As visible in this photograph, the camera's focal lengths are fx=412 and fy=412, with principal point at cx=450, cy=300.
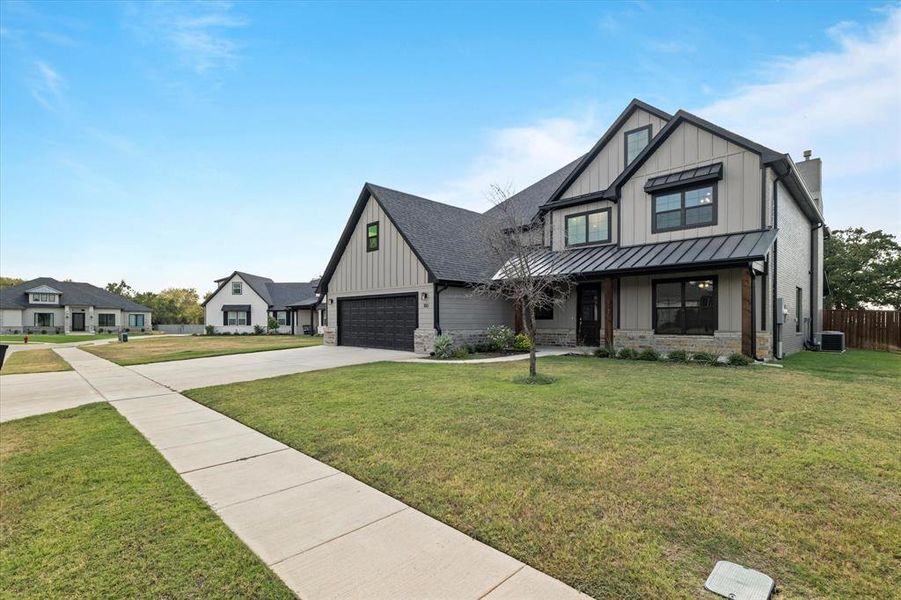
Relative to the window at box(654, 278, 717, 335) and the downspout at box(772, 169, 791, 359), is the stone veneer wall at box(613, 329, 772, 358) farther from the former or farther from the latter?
the downspout at box(772, 169, 791, 359)

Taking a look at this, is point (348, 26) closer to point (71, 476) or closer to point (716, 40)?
point (716, 40)

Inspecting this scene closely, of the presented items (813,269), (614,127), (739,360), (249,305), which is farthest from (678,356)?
(249,305)

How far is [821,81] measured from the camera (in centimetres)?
1227

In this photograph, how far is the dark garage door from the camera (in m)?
16.8

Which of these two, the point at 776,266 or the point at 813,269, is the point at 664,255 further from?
the point at 813,269

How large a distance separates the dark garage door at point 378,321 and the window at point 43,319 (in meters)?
43.1

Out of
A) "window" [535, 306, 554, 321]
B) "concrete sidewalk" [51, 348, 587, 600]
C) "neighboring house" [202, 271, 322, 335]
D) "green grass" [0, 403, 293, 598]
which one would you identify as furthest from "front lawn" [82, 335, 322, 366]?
"neighboring house" [202, 271, 322, 335]

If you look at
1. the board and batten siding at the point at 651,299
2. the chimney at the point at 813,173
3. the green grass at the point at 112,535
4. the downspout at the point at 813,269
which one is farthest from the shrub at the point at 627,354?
the chimney at the point at 813,173

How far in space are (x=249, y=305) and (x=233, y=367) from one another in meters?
30.3

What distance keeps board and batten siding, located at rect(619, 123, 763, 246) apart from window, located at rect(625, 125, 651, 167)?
128cm

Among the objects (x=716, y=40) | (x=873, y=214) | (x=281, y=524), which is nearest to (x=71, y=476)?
(x=281, y=524)

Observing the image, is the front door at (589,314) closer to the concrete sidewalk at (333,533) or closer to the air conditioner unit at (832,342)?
the air conditioner unit at (832,342)

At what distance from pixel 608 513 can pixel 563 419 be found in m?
2.59

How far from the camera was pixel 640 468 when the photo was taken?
3.88 meters
